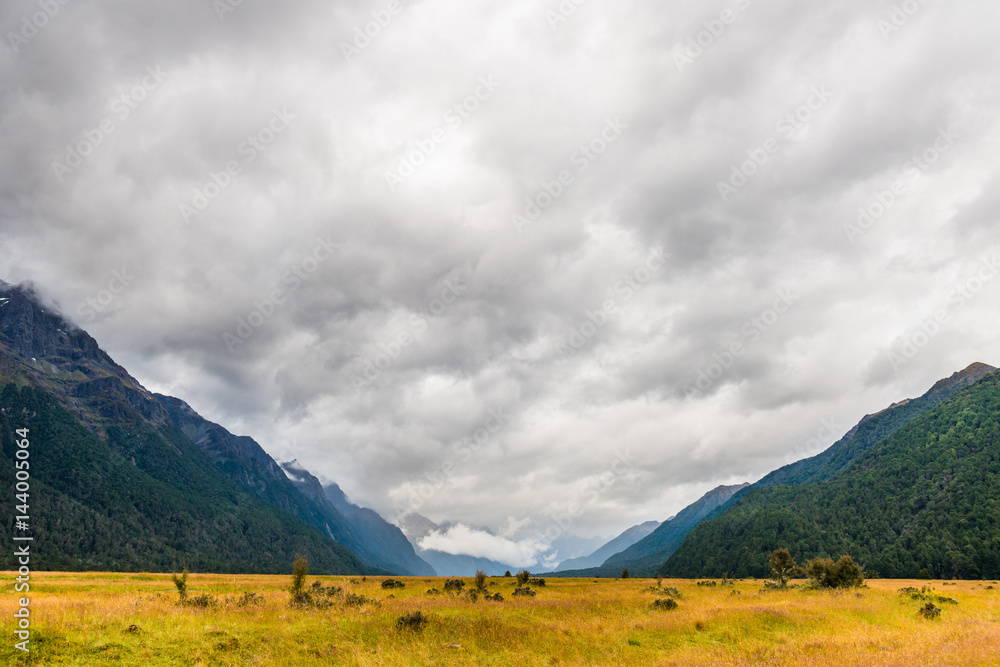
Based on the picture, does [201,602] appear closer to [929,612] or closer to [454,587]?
[454,587]

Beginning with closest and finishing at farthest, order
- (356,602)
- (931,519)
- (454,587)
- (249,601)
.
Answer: (249,601), (356,602), (454,587), (931,519)

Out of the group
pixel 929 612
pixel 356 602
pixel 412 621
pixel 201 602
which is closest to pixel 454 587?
pixel 356 602

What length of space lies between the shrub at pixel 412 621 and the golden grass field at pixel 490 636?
483mm

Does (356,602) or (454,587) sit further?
(454,587)

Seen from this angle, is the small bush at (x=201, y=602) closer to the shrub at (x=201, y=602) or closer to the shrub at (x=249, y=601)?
the shrub at (x=201, y=602)

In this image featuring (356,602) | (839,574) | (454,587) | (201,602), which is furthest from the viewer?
(839,574)

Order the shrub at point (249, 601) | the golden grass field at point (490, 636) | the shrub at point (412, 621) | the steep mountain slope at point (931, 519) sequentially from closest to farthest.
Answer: the golden grass field at point (490, 636), the shrub at point (412, 621), the shrub at point (249, 601), the steep mountain slope at point (931, 519)

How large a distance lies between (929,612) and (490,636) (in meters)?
27.8

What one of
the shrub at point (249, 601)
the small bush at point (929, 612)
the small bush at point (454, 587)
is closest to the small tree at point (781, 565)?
the small bush at point (929, 612)

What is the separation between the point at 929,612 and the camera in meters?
28.1

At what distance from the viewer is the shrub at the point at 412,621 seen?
70.6 ft

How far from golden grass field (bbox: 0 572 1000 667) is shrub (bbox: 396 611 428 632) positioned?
0.48m

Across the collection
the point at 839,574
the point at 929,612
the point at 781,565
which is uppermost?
the point at 929,612

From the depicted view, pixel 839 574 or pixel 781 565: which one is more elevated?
pixel 781 565
